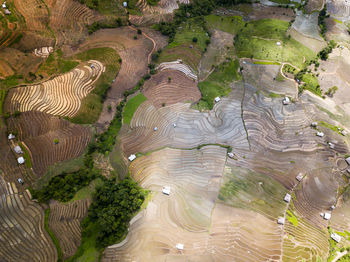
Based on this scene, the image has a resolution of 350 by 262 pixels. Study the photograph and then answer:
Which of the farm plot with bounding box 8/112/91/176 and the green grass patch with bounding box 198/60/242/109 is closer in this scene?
the farm plot with bounding box 8/112/91/176

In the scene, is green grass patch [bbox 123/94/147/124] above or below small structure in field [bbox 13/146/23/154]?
above

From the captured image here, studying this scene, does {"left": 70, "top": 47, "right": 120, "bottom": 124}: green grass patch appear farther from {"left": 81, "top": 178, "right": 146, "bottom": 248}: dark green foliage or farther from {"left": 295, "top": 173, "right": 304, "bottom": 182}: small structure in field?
{"left": 295, "top": 173, "right": 304, "bottom": 182}: small structure in field

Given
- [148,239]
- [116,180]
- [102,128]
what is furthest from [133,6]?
[148,239]

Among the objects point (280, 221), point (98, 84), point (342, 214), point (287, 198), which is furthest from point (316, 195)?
point (98, 84)

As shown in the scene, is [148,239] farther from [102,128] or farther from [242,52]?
[242,52]

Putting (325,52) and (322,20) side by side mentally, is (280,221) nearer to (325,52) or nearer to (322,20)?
(325,52)

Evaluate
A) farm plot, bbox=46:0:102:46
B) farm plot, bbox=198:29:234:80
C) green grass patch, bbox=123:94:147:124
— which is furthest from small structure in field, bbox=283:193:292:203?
farm plot, bbox=46:0:102:46
